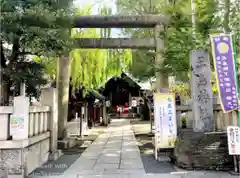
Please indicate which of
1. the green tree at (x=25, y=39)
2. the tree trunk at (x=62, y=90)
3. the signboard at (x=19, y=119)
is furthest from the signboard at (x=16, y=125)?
the tree trunk at (x=62, y=90)

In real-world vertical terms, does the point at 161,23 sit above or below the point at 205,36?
above

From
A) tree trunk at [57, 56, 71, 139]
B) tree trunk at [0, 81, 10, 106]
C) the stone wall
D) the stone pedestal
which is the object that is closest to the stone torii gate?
tree trunk at [57, 56, 71, 139]

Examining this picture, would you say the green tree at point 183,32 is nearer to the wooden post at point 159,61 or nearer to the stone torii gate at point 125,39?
the wooden post at point 159,61

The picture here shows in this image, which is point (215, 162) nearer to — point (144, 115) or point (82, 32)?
point (82, 32)

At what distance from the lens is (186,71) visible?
8898 millimetres

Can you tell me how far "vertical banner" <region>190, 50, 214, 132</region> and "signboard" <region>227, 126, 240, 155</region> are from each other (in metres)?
1.20

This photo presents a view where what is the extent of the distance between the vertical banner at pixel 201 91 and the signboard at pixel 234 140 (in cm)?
120

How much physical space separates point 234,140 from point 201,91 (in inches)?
69.7

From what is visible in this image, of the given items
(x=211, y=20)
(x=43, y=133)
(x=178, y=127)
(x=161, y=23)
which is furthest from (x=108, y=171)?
(x=161, y=23)

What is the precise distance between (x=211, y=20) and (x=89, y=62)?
438 inches

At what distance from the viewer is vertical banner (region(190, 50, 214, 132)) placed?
285 inches

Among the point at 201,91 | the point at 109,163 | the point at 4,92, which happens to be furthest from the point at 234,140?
the point at 4,92

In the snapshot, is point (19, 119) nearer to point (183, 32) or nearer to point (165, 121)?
point (165, 121)

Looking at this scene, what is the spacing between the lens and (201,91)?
736 cm
